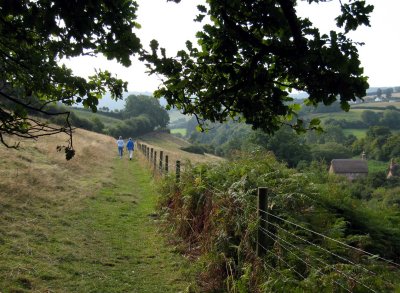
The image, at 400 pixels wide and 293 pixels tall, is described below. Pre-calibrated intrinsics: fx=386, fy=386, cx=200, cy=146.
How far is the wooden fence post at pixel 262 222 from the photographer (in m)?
5.58

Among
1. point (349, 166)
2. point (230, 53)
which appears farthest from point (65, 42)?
point (349, 166)

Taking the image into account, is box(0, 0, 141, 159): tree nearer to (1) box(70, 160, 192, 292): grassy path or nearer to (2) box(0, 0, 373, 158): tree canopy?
(2) box(0, 0, 373, 158): tree canopy

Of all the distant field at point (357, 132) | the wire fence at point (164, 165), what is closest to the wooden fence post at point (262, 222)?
the wire fence at point (164, 165)

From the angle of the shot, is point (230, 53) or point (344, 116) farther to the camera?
point (344, 116)

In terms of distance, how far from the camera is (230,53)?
3104 millimetres

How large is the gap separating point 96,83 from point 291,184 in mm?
4087

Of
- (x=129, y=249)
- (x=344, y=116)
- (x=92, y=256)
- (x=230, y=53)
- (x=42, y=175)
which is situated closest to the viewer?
(x=230, y=53)

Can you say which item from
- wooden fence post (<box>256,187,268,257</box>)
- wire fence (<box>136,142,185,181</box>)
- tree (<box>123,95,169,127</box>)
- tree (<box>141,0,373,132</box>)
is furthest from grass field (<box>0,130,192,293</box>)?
tree (<box>123,95,169,127</box>)

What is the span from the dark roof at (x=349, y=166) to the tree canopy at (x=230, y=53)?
98378 mm

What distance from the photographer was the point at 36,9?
303 cm

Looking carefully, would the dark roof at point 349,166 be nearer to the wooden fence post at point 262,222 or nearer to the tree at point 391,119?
the tree at point 391,119

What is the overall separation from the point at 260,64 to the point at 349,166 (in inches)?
4001

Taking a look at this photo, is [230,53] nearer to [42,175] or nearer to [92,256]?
[92,256]

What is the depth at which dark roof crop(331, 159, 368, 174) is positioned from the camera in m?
96.4
